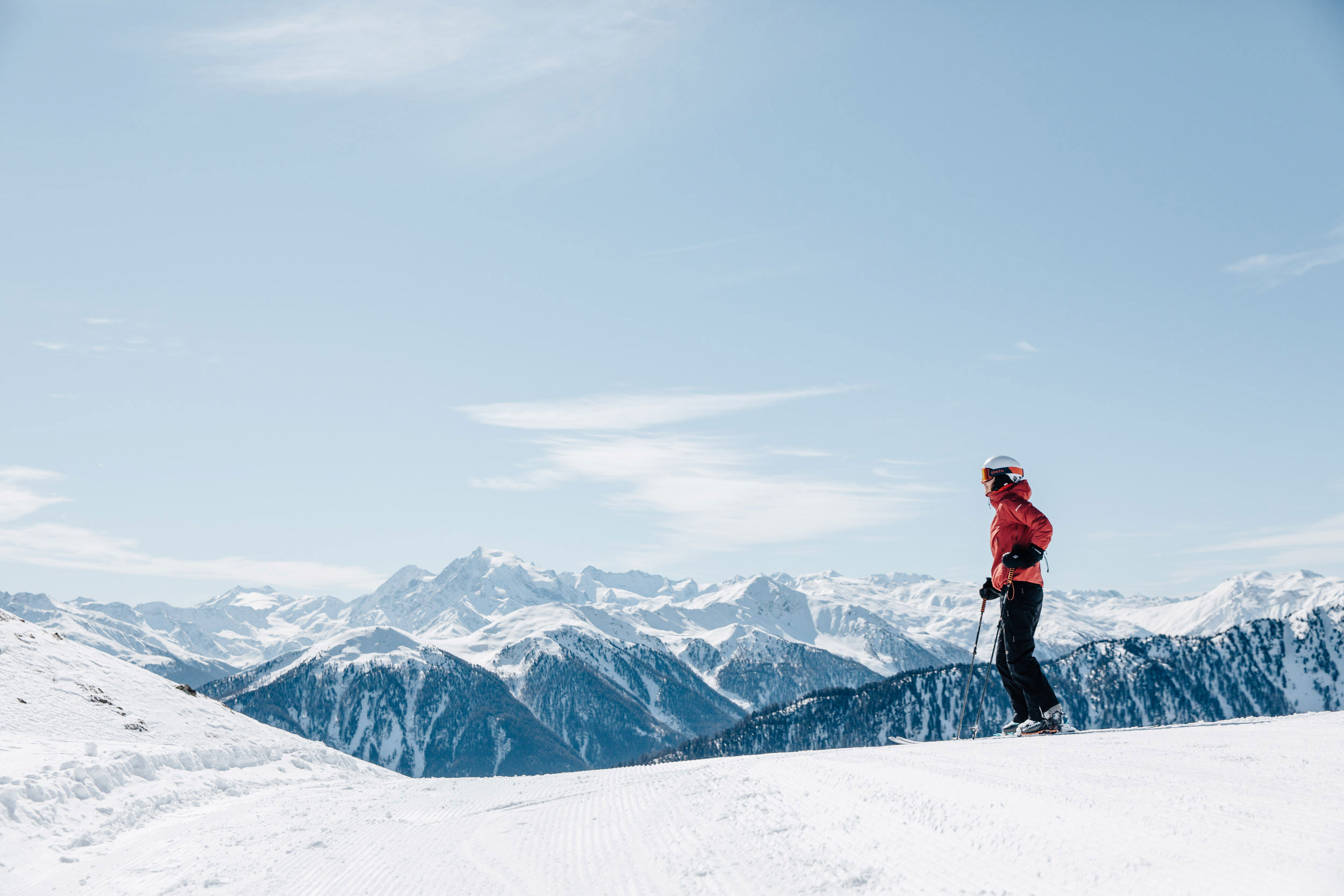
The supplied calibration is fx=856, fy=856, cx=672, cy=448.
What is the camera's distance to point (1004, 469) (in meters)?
10.6

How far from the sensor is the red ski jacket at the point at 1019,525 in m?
10.3

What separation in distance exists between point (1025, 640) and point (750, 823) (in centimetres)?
572

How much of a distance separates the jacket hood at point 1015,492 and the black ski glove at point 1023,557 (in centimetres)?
58

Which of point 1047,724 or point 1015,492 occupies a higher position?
point 1015,492

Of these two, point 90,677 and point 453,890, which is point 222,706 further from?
point 453,890

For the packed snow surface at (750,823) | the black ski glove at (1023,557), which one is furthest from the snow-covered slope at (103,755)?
the black ski glove at (1023,557)

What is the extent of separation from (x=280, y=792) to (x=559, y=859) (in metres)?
8.24

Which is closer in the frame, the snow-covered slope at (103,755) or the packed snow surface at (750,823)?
the packed snow surface at (750,823)

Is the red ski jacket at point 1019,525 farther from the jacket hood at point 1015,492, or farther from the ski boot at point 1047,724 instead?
the ski boot at point 1047,724

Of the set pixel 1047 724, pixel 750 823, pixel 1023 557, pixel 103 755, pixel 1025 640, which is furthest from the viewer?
pixel 103 755

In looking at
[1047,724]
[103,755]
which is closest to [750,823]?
[1047,724]

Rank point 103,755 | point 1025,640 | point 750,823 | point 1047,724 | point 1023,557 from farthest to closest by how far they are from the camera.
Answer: point 103,755 → point 1025,640 → point 1023,557 → point 1047,724 → point 750,823

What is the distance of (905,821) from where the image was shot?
5.17m

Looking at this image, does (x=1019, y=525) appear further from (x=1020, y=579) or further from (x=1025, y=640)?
(x=1025, y=640)
